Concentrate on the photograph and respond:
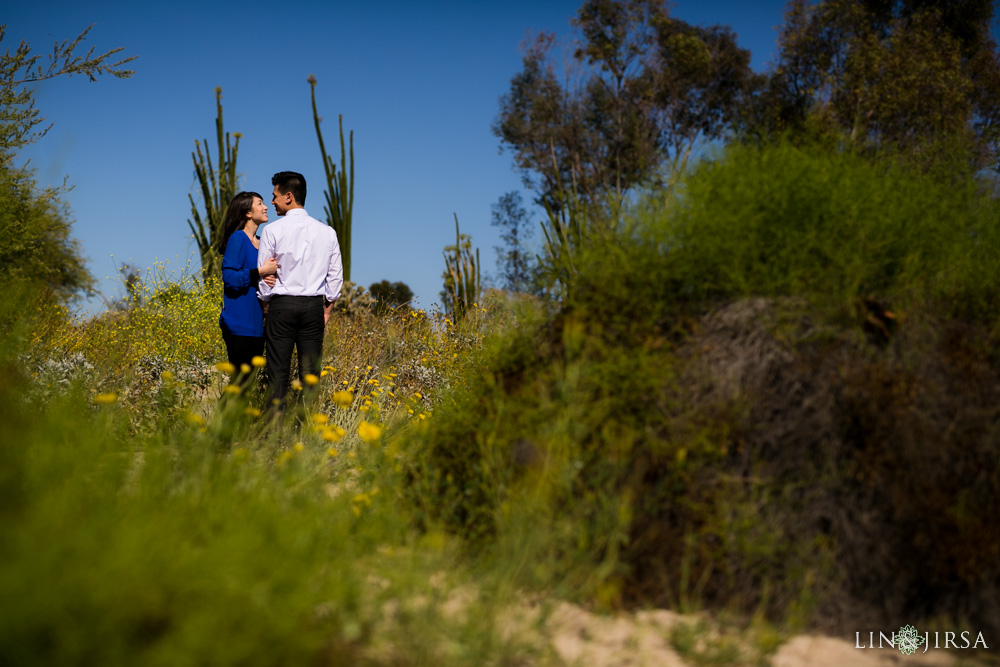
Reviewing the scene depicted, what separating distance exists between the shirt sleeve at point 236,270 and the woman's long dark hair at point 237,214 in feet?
0.50

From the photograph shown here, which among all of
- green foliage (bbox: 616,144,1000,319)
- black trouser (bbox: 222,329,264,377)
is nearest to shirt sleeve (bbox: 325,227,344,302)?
black trouser (bbox: 222,329,264,377)

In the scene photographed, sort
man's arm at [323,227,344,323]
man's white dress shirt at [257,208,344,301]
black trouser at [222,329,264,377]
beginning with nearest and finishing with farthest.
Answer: man's white dress shirt at [257,208,344,301], black trouser at [222,329,264,377], man's arm at [323,227,344,323]

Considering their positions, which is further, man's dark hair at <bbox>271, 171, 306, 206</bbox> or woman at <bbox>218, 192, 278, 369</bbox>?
man's dark hair at <bbox>271, 171, 306, 206</bbox>

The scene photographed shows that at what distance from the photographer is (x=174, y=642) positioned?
1.94 m

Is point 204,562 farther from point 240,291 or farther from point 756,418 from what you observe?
point 240,291

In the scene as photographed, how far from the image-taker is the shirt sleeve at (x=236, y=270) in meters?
5.24

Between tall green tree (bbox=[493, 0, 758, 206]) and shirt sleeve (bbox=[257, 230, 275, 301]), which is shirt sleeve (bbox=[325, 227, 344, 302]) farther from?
tall green tree (bbox=[493, 0, 758, 206])

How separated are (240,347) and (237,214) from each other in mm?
1054

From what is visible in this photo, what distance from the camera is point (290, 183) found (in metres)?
5.38

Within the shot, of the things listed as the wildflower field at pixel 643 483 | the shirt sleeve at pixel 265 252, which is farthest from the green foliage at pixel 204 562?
the shirt sleeve at pixel 265 252

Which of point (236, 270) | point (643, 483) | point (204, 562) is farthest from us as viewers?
point (236, 270)

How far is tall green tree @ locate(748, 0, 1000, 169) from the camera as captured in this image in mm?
17781

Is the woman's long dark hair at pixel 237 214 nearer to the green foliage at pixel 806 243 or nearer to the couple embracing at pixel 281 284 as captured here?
the couple embracing at pixel 281 284

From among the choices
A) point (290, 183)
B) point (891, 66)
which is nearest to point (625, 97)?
point (891, 66)
